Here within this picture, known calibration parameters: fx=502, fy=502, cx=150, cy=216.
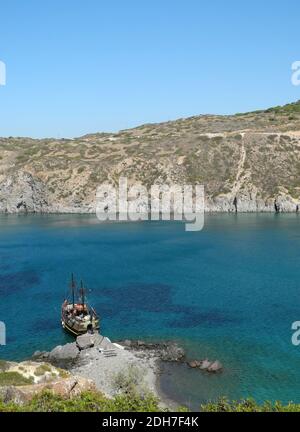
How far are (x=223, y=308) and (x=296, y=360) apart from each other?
20368 millimetres

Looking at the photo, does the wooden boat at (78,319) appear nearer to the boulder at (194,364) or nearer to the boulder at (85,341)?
the boulder at (85,341)

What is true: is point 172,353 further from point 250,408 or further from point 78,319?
point 250,408

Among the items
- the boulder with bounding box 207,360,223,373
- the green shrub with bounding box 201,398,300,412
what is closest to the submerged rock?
the boulder with bounding box 207,360,223,373

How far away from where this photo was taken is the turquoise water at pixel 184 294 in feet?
188

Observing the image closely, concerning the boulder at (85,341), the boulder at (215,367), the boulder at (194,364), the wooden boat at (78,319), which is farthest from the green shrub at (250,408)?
the wooden boat at (78,319)

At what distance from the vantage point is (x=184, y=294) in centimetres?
8600

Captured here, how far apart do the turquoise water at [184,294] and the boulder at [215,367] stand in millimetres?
1027

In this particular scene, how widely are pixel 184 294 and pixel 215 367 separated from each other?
28870 mm

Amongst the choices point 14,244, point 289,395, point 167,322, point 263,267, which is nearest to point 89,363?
point 167,322

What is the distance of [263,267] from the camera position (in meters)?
102

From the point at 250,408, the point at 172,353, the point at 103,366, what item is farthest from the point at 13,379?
the point at 250,408

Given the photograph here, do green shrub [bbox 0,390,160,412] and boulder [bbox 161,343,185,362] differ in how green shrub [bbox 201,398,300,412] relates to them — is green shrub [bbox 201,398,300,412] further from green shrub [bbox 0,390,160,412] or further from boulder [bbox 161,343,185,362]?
boulder [bbox 161,343,185,362]

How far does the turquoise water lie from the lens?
2253 inches

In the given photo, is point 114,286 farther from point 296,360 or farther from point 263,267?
point 296,360
